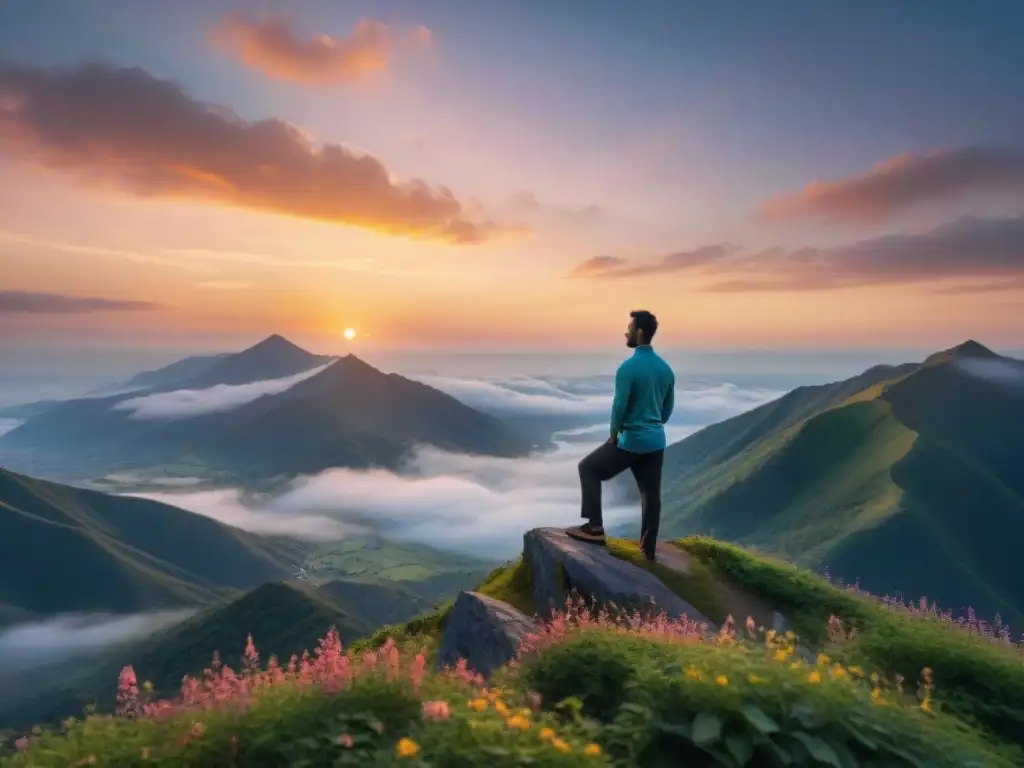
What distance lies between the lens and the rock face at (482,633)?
12.5 m

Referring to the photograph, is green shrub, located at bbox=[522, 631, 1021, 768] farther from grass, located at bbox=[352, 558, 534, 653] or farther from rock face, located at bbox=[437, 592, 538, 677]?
grass, located at bbox=[352, 558, 534, 653]

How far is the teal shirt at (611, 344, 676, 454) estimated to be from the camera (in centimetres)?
1341


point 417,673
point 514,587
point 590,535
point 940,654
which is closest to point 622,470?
point 590,535

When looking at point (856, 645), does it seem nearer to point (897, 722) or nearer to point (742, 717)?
point (897, 722)

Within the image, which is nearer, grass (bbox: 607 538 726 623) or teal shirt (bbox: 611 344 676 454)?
teal shirt (bbox: 611 344 676 454)

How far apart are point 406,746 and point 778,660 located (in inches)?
155

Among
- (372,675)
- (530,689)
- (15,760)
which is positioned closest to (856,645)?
(530,689)

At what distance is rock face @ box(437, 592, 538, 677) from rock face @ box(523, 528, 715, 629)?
3.86ft

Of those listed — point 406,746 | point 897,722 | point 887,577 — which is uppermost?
point 406,746

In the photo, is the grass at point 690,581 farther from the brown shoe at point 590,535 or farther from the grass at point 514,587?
the grass at point 514,587

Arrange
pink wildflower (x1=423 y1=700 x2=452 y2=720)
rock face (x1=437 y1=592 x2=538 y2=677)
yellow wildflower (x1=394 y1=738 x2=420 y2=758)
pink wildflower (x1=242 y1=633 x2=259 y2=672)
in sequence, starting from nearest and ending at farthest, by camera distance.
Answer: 1. yellow wildflower (x1=394 y1=738 x2=420 y2=758)
2. pink wildflower (x1=423 y1=700 x2=452 y2=720)
3. pink wildflower (x1=242 y1=633 x2=259 y2=672)
4. rock face (x1=437 y1=592 x2=538 y2=677)

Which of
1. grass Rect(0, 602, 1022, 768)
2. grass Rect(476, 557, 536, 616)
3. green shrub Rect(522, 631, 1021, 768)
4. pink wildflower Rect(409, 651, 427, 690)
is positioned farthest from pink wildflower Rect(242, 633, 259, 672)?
grass Rect(476, 557, 536, 616)

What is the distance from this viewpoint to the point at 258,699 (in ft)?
19.1

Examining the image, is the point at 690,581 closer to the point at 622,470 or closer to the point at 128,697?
the point at 622,470
